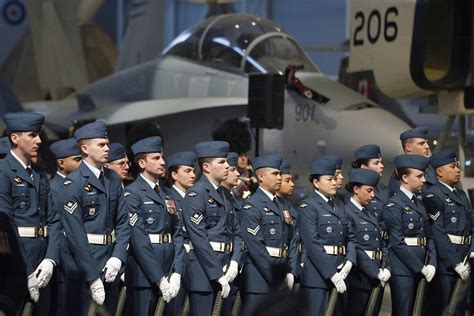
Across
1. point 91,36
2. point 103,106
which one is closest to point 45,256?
point 103,106

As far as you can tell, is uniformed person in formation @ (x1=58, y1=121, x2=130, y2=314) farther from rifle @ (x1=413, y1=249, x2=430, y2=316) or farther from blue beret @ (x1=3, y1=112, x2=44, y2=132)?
rifle @ (x1=413, y1=249, x2=430, y2=316)

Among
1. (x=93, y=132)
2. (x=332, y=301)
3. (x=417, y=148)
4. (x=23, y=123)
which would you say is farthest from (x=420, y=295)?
(x=23, y=123)

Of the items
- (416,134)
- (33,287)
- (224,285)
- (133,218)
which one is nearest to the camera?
(33,287)

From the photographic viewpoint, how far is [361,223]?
31.5 feet

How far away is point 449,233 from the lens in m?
10.0

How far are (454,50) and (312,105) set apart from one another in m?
1.79

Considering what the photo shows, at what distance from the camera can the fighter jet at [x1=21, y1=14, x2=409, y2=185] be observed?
46.2 feet

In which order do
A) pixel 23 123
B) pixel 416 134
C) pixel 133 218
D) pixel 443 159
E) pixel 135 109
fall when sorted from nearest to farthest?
pixel 23 123 < pixel 133 218 < pixel 443 159 < pixel 416 134 < pixel 135 109

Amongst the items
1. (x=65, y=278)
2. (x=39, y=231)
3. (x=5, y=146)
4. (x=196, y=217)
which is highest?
(x=5, y=146)

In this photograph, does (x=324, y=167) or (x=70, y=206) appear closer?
(x=70, y=206)

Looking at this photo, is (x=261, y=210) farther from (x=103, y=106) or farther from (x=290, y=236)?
(x=103, y=106)

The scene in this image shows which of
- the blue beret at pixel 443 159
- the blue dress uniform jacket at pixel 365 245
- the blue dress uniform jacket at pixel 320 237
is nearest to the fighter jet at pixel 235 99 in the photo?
the blue beret at pixel 443 159

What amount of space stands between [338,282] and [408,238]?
0.77 m

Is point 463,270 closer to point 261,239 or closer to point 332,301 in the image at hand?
point 332,301
